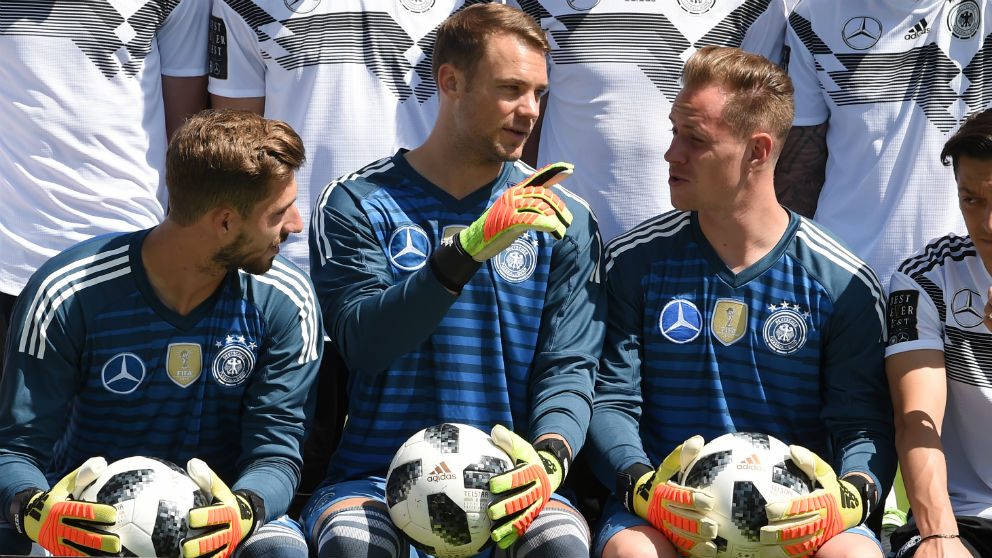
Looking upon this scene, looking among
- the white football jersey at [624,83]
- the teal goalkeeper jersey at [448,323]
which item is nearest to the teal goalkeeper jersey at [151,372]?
the teal goalkeeper jersey at [448,323]

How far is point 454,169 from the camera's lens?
16.4 ft

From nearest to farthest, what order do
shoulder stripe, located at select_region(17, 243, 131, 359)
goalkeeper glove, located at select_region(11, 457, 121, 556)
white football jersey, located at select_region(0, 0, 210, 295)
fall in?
goalkeeper glove, located at select_region(11, 457, 121, 556) < shoulder stripe, located at select_region(17, 243, 131, 359) < white football jersey, located at select_region(0, 0, 210, 295)

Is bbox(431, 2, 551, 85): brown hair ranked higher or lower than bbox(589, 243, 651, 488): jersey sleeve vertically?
higher

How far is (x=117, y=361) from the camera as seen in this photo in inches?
179

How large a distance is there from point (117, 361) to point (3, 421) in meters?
0.45

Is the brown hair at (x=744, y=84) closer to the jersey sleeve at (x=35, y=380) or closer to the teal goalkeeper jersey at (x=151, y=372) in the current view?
the teal goalkeeper jersey at (x=151, y=372)

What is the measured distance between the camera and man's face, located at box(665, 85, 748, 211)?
501 centimetres

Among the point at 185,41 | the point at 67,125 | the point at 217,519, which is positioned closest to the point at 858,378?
the point at 217,519

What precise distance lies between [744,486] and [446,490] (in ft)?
3.30

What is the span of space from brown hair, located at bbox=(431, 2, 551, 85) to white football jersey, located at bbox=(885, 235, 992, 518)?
1813mm

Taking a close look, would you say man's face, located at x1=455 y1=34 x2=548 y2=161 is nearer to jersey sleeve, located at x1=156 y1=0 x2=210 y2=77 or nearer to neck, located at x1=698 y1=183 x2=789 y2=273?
neck, located at x1=698 y1=183 x2=789 y2=273

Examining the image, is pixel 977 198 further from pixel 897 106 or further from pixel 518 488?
pixel 518 488

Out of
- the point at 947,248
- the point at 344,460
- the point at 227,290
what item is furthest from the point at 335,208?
the point at 947,248

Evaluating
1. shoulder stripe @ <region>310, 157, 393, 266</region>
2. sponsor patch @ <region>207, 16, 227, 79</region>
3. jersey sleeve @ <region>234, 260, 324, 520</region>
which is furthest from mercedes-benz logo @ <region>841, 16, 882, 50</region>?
sponsor patch @ <region>207, 16, 227, 79</region>
